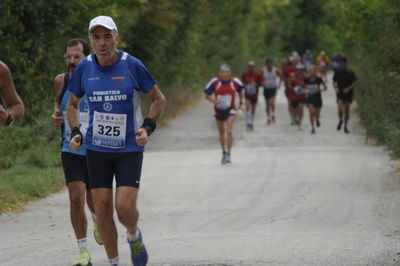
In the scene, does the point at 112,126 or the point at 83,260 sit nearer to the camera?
the point at 112,126

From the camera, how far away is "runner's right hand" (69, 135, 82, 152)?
7.34m

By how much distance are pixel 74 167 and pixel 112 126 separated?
1273 mm

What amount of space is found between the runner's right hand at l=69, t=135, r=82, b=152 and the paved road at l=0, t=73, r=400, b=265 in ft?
5.22

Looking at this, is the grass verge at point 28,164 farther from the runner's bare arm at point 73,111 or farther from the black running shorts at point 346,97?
the black running shorts at point 346,97

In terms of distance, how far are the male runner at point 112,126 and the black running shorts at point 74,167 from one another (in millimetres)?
933

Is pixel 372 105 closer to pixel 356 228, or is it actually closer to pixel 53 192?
pixel 53 192

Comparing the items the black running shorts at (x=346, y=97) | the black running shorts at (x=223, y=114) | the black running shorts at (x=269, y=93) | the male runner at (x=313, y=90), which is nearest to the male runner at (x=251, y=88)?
the black running shorts at (x=269, y=93)

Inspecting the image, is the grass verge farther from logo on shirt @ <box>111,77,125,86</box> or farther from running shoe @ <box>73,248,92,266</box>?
logo on shirt @ <box>111,77,125,86</box>

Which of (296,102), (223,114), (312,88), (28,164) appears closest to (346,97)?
(312,88)

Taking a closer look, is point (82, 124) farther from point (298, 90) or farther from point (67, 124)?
point (298, 90)

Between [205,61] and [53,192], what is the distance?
29.9 metres

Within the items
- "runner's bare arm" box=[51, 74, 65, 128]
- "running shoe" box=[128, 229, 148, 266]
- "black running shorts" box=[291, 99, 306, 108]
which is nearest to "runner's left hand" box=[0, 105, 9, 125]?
"running shoe" box=[128, 229, 148, 266]

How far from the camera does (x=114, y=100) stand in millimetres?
7215

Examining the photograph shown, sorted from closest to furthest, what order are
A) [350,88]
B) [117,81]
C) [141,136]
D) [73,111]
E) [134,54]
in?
[141,136] → [117,81] → [73,111] → [350,88] → [134,54]
